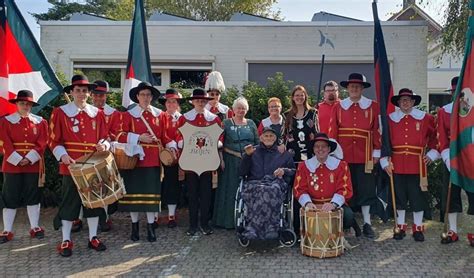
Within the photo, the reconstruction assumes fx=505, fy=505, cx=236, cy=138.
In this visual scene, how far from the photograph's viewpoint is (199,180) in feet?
22.0

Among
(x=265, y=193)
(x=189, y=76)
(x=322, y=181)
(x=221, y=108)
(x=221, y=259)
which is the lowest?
(x=221, y=259)

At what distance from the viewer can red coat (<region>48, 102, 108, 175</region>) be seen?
19.2 ft

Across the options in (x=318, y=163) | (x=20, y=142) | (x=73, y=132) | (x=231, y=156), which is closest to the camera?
(x=73, y=132)

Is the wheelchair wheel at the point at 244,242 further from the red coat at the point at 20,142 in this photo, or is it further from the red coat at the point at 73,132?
the red coat at the point at 20,142

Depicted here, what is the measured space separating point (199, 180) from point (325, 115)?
2.00 m

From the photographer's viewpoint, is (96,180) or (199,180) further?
(199,180)

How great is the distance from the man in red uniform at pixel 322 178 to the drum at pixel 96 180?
2132 millimetres

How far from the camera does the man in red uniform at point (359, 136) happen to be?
655 cm

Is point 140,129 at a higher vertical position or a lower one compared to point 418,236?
higher

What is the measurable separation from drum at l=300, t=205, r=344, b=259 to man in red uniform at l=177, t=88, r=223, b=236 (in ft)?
4.86

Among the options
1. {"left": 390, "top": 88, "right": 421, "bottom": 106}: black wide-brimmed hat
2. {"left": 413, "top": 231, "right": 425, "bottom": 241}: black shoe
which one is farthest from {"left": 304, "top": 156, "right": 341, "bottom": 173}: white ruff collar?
{"left": 413, "top": 231, "right": 425, "bottom": 241}: black shoe

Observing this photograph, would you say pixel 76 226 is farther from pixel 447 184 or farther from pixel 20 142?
pixel 447 184

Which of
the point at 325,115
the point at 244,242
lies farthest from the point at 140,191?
the point at 325,115

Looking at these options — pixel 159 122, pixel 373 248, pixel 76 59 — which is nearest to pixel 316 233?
pixel 373 248
